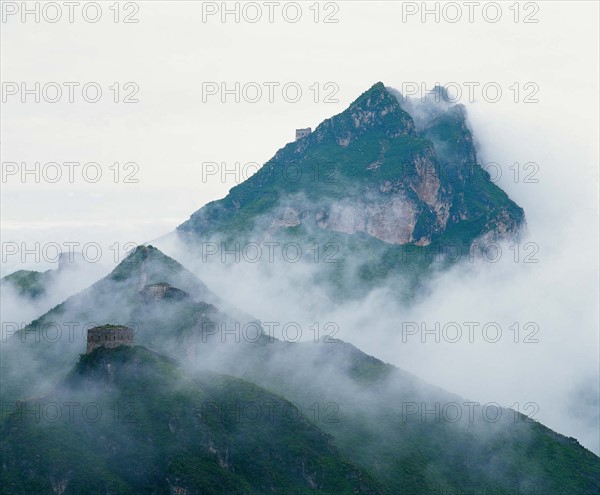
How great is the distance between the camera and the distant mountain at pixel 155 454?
176500 millimetres

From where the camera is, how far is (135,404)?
198 meters

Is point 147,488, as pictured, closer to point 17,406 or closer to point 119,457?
point 119,457

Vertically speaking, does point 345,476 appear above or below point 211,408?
below

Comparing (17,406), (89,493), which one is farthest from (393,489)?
(17,406)

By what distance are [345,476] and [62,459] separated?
170ft

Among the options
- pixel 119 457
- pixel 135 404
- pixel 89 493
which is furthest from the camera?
pixel 135 404

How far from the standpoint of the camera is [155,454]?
185 m

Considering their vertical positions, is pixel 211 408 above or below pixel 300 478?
above

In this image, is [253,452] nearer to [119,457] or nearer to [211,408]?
[211,408]

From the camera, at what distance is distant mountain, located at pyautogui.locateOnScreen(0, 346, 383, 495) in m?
176

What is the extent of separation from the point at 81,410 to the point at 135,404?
1004 cm

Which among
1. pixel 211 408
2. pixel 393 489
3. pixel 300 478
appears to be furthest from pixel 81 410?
pixel 393 489

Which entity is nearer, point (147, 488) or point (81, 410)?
point (147, 488)

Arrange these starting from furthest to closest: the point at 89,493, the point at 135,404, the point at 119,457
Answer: the point at 135,404 → the point at 119,457 → the point at 89,493
